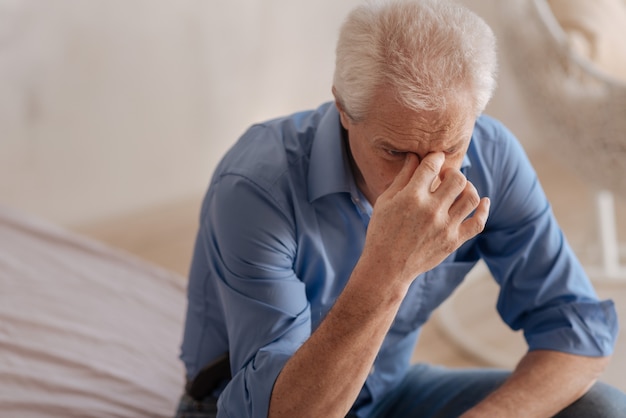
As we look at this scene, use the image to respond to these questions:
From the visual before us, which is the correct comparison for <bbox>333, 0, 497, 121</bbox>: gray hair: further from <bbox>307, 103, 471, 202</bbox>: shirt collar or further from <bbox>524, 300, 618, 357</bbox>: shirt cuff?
<bbox>524, 300, 618, 357</bbox>: shirt cuff

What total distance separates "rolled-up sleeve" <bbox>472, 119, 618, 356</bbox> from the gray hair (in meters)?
0.30

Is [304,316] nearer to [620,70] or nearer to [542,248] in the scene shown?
[542,248]

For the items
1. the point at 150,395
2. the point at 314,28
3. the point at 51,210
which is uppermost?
the point at 314,28

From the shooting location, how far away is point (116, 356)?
181 cm

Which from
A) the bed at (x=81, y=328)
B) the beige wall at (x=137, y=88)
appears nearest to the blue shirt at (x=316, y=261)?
the bed at (x=81, y=328)

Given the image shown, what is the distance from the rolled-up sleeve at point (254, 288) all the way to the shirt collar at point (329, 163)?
68 millimetres

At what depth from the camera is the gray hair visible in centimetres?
115

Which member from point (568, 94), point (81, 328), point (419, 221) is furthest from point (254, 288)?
point (568, 94)

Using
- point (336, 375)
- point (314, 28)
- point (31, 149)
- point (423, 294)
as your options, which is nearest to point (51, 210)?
point (31, 149)

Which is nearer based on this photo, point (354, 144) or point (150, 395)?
point (354, 144)

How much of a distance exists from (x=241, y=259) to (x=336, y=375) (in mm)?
221

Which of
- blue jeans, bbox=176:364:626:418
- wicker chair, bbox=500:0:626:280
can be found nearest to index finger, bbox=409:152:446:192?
blue jeans, bbox=176:364:626:418

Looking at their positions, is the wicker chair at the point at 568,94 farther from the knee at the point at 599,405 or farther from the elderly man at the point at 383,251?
the knee at the point at 599,405

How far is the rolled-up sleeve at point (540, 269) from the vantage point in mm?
1441
